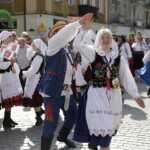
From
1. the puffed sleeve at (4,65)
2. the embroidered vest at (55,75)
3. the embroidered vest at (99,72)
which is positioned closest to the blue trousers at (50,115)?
the embroidered vest at (55,75)

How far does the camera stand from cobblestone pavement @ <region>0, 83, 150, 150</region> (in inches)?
180

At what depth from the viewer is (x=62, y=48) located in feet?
12.9

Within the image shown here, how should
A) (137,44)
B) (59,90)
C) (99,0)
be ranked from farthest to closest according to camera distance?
(99,0) < (137,44) < (59,90)

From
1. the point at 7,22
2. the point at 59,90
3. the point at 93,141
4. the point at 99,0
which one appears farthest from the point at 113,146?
the point at 99,0

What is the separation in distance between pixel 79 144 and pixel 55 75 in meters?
1.37

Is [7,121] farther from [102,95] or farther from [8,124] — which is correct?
[102,95]

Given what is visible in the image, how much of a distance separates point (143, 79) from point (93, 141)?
396 cm

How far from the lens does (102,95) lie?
11.8 ft

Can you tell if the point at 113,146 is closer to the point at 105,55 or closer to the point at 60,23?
the point at 105,55

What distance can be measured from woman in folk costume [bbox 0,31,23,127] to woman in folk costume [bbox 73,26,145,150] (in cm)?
216

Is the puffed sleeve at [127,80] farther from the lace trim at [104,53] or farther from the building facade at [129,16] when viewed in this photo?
the building facade at [129,16]

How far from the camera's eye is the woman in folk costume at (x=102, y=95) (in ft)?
11.6

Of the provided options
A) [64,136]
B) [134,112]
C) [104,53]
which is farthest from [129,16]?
[104,53]

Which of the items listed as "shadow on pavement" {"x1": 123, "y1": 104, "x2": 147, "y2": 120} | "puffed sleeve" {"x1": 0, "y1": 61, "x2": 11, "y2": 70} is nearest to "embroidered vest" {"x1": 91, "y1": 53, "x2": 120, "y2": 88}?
"puffed sleeve" {"x1": 0, "y1": 61, "x2": 11, "y2": 70}
